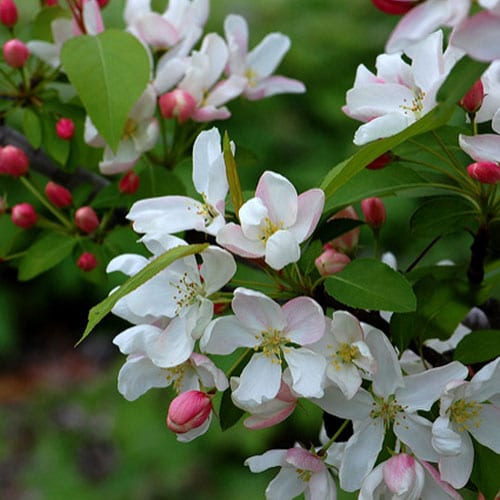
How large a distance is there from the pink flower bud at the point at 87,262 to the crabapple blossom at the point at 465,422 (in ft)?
1.59

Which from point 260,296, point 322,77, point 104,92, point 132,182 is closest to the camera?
point 260,296

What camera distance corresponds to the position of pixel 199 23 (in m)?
1.09

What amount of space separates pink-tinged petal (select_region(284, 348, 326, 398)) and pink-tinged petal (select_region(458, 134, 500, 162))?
18 cm

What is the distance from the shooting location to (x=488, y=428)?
702 mm

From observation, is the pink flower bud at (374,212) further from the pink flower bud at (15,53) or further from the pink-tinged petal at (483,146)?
the pink flower bud at (15,53)

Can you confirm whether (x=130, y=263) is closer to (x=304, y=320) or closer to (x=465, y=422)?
(x=304, y=320)

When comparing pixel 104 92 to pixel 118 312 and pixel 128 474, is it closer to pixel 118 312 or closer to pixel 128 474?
pixel 118 312

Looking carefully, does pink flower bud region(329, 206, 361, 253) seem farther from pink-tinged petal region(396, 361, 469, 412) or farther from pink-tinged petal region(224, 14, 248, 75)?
pink-tinged petal region(224, 14, 248, 75)

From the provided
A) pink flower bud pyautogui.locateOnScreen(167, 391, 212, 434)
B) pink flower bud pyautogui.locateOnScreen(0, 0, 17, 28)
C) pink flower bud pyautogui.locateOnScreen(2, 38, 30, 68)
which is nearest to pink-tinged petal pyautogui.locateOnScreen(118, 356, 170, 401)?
pink flower bud pyautogui.locateOnScreen(167, 391, 212, 434)

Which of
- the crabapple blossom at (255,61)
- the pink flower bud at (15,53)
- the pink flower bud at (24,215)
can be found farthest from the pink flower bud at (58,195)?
the crabapple blossom at (255,61)

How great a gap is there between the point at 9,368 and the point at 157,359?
3.02 meters

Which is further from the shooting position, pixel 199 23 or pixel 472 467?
pixel 199 23

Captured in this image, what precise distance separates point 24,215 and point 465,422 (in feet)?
1.89

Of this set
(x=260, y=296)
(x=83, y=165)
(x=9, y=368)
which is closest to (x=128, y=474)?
(x=9, y=368)
